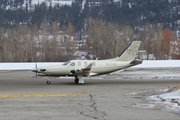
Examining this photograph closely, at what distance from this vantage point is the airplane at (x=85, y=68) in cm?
2994

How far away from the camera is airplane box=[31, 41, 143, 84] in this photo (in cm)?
2994

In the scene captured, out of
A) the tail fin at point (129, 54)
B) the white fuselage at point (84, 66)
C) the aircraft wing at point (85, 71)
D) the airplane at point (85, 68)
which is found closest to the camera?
the aircraft wing at point (85, 71)

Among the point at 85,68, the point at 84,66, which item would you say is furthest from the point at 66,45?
the point at 85,68

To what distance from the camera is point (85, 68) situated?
29.7 meters

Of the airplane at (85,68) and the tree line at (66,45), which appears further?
the tree line at (66,45)

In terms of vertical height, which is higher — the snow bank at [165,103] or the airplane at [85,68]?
the airplane at [85,68]

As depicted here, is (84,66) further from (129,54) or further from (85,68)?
(129,54)

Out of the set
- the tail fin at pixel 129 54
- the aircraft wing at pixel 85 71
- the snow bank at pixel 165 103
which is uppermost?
the tail fin at pixel 129 54

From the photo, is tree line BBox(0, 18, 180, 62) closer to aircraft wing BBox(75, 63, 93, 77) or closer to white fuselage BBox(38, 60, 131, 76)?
white fuselage BBox(38, 60, 131, 76)

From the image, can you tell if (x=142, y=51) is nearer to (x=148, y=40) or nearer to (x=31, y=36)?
(x=148, y=40)

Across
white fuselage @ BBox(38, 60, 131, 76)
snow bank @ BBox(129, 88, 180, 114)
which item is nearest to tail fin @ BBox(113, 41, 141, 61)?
white fuselage @ BBox(38, 60, 131, 76)

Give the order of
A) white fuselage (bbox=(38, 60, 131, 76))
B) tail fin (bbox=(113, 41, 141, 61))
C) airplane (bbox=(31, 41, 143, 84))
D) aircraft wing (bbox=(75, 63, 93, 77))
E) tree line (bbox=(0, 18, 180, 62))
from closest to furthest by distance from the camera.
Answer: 1. aircraft wing (bbox=(75, 63, 93, 77))
2. airplane (bbox=(31, 41, 143, 84))
3. white fuselage (bbox=(38, 60, 131, 76))
4. tail fin (bbox=(113, 41, 141, 61))
5. tree line (bbox=(0, 18, 180, 62))

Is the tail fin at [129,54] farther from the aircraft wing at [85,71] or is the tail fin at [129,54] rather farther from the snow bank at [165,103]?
the snow bank at [165,103]

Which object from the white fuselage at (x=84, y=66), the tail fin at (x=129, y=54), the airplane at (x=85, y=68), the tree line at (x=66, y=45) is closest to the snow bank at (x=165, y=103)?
the airplane at (x=85, y=68)
